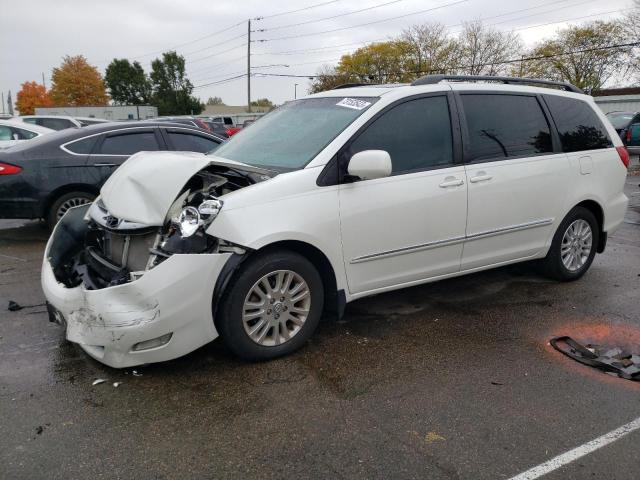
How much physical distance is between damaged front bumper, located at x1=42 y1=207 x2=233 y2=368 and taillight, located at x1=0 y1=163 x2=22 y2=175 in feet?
13.2

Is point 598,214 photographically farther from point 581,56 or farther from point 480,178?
point 581,56

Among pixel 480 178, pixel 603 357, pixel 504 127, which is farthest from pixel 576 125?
pixel 603 357

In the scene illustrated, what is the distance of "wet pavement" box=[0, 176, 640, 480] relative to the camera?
2.56 meters

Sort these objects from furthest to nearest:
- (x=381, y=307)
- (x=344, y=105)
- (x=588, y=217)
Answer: (x=588, y=217) → (x=381, y=307) → (x=344, y=105)

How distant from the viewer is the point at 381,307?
4664 mm

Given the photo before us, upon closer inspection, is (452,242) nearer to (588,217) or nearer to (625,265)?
(588,217)

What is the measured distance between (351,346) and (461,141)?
1852 millimetres

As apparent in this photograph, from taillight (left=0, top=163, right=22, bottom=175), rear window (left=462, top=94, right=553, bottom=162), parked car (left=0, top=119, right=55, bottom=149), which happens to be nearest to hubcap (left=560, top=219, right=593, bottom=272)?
rear window (left=462, top=94, right=553, bottom=162)

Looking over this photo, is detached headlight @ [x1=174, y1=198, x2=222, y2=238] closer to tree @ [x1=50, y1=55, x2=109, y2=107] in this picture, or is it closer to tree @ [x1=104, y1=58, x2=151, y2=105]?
tree @ [x1=104, y1=58, x2=151, y2=105]

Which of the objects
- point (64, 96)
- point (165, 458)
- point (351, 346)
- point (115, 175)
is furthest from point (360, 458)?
point (64, 96)

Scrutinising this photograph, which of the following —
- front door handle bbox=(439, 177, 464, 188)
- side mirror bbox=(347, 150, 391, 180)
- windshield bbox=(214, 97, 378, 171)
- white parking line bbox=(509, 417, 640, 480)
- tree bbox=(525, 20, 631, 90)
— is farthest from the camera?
tree bbox=(525, 20, 631, 90)

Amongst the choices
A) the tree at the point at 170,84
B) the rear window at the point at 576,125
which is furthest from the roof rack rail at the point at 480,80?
the tree at the point at 170,84

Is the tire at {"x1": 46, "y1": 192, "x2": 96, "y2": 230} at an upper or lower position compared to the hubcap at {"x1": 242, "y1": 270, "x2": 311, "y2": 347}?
upper

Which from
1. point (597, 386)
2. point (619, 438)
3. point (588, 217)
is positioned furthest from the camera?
point (588, 217)
